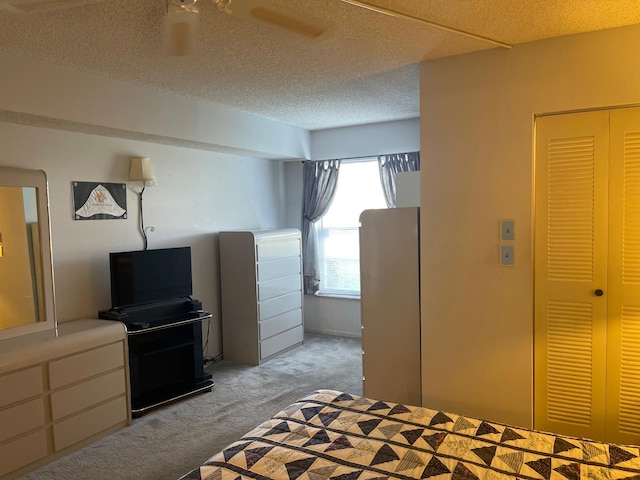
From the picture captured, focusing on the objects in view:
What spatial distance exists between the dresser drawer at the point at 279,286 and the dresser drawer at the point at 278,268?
0.15 feet

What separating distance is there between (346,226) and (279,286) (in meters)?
1.25

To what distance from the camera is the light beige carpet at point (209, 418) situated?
294 centimetres

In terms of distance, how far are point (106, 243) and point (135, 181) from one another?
616 mm

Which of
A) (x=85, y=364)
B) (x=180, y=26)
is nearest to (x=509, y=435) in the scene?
(x=180, y=26)

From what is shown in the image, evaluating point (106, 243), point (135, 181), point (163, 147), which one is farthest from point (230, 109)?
point (106, 243)

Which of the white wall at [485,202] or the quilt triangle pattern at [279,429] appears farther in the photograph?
the white wall at [485,202]

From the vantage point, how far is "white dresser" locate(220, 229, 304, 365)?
482cm

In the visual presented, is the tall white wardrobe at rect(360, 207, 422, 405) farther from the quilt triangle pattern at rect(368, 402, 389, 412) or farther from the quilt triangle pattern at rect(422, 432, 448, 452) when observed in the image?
the quilt triangle pattern at rect(422, 432, 448, 452)

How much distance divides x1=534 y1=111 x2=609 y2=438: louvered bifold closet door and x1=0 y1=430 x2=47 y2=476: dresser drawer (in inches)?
125

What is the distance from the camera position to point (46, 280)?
11.0ft

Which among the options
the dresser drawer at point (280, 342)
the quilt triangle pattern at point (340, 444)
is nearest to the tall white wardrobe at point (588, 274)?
the quilt triangle pattern at point (340, 444)

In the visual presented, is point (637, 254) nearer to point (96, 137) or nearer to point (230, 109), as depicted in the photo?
point (230, 109)

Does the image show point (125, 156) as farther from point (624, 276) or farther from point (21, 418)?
point (624, 276)

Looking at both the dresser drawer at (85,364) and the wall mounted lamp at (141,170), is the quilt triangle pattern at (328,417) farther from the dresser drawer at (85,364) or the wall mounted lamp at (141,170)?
the wall mounted lamp at (141,170)
